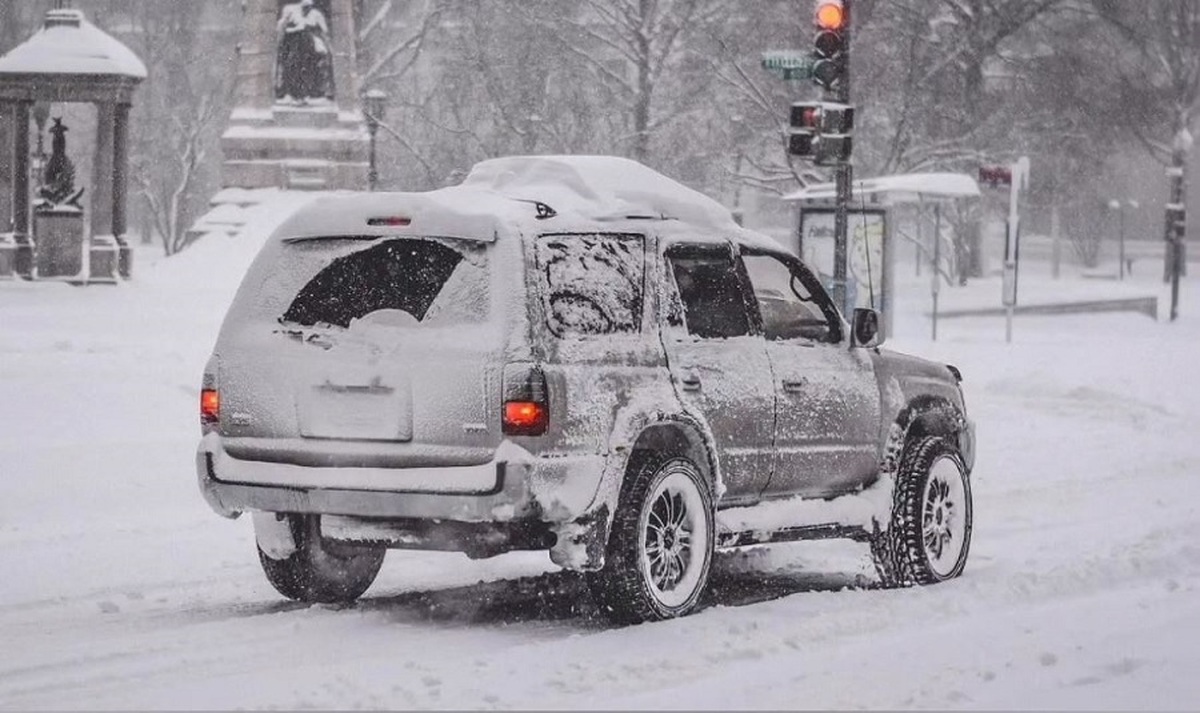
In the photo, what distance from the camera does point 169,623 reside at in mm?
9148

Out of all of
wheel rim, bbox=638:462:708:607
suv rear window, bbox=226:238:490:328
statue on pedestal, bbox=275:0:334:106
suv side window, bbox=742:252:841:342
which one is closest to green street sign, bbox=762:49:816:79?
suv side window, bbox=742:252:841:342

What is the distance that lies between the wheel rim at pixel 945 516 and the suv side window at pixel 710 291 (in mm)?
1524

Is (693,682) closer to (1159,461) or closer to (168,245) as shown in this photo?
(1159,461)

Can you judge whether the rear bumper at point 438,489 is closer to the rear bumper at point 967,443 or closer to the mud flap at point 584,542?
the mud flap at point 584,542

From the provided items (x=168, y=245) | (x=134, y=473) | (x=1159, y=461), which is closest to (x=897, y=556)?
(x=134, y=473)

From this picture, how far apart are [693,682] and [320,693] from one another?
1.28m

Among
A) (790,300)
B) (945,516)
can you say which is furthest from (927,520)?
(790,300)

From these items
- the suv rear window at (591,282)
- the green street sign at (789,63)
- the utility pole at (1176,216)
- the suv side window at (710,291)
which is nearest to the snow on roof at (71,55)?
the green street sign at (789,63)

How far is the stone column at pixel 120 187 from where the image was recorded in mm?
32781

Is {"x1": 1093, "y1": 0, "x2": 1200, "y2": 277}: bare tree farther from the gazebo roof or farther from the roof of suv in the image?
the roof of suv

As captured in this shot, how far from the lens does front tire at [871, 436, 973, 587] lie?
1051cm

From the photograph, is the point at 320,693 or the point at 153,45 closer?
the point at 320,693

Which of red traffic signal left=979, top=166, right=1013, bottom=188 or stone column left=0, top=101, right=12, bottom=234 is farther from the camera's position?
red traffic signal left=979, top=166, right=1013, bottom=188

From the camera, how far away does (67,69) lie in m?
32.3
